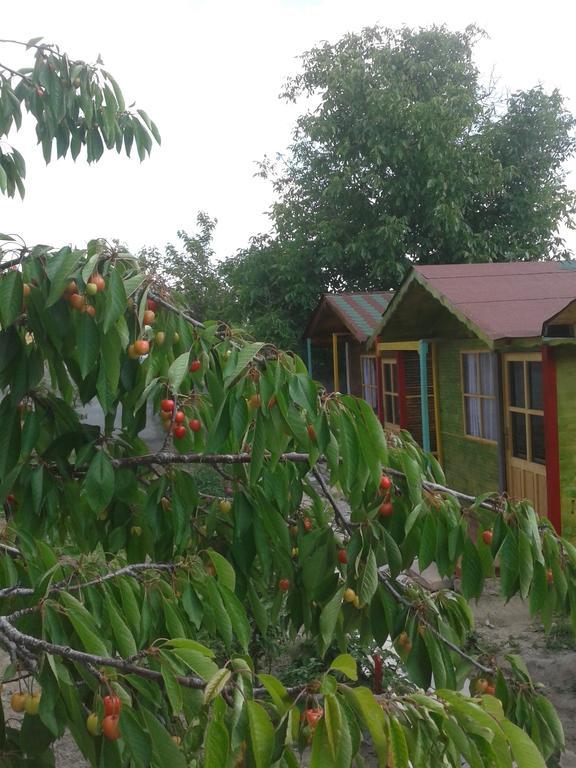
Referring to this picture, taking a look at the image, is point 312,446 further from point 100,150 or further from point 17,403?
point 100,150

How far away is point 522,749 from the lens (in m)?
1.30

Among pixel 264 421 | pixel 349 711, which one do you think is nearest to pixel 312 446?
pixel 264 421

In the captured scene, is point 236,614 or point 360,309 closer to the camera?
point 236,614

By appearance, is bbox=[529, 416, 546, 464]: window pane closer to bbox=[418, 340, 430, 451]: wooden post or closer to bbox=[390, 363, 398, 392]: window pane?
bbox=[418, 340, 430, 451]: wooden post

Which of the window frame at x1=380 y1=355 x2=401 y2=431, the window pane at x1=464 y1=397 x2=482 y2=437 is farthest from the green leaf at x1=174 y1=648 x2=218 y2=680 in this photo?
the window frame at x1=380 y1=355 x2=401 y2=431

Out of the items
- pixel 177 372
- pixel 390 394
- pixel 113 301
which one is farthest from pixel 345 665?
pixel 390 394

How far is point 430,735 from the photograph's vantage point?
50.9 inches

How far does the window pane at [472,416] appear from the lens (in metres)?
9.81

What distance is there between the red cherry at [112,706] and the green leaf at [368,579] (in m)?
0.81

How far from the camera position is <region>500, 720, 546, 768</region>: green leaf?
1.28 m

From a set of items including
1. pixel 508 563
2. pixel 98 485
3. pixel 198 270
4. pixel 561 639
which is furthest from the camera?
pixel 198 270

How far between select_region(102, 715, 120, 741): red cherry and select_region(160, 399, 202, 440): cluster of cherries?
2.84ft

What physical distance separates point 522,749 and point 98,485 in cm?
113

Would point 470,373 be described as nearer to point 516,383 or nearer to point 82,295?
point 516,383
